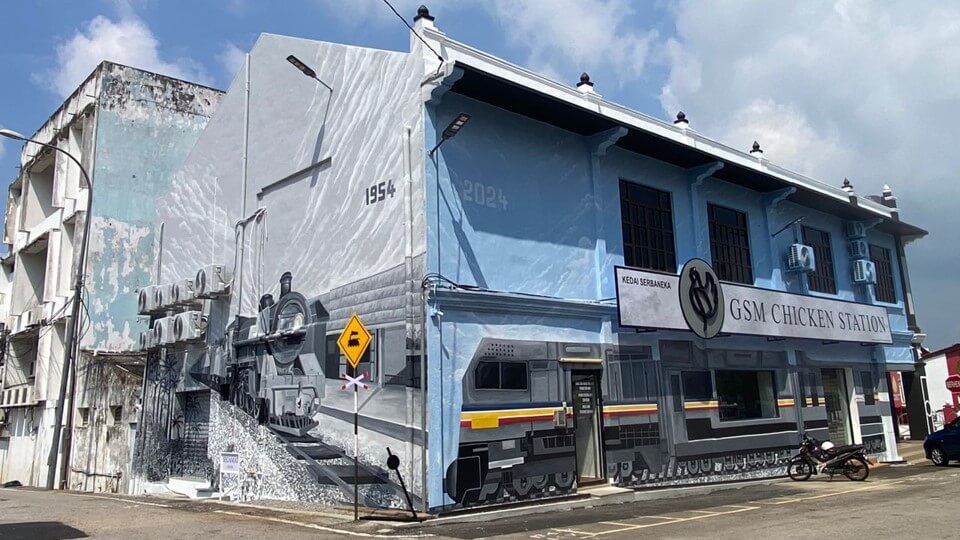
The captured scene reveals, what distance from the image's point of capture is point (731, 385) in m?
18.7

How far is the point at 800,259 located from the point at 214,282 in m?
16.0

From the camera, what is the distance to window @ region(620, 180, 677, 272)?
1694cm

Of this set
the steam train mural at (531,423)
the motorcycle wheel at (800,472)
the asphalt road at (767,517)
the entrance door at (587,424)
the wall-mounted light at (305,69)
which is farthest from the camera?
the motorcycle wheel at (800,472)

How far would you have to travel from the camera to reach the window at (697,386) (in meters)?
17.2

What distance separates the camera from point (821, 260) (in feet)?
76.3

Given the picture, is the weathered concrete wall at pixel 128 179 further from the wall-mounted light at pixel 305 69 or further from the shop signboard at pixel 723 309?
the shop signboard at pixel 723 309

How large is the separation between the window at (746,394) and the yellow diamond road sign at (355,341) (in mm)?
10219

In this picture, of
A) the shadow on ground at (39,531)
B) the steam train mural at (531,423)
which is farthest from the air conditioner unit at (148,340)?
the steam train mural at (531,423)

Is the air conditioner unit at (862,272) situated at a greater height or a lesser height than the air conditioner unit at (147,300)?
greater

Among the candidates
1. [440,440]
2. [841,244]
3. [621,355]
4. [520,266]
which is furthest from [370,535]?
[841,244]

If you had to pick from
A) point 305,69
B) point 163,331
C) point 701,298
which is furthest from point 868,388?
point 163,331

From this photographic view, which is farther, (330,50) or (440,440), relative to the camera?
(330,50)

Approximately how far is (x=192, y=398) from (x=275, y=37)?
31.9 ft

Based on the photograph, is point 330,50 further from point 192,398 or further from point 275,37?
point 192,398
